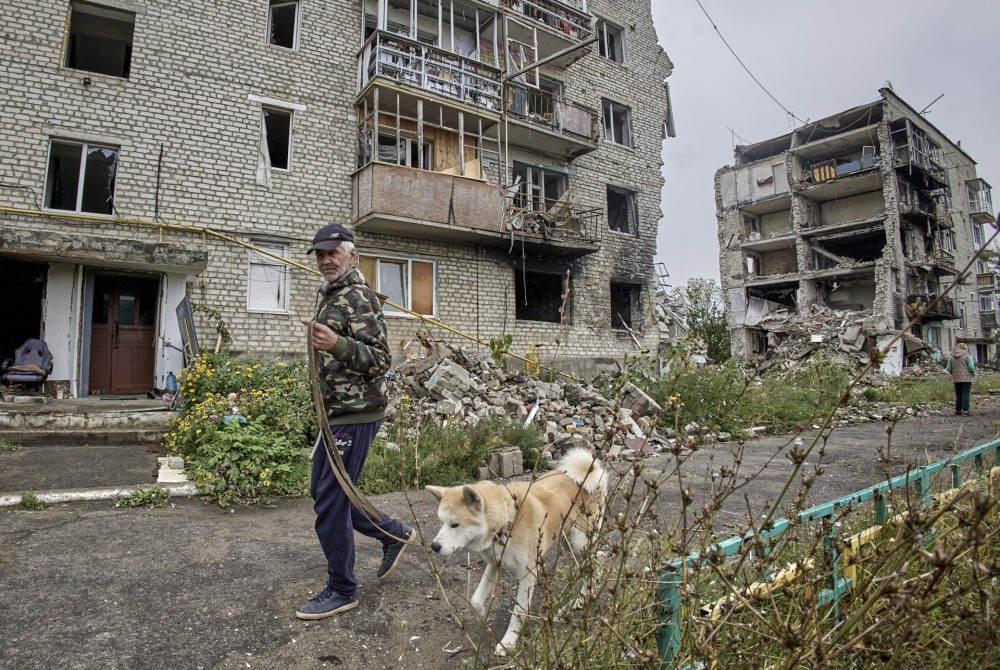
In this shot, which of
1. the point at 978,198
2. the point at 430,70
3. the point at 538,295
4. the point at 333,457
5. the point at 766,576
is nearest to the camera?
the point at 766,576

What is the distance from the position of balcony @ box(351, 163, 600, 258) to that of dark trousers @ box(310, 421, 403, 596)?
940 centimetres

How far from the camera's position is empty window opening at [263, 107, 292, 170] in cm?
1205

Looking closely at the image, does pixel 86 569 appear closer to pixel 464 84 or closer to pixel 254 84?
pixel 254 84

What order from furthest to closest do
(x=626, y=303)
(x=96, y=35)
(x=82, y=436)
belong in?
(x=626, y=303), (x=96, y=35), (x=82, y=436)

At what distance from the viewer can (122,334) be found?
10609mm

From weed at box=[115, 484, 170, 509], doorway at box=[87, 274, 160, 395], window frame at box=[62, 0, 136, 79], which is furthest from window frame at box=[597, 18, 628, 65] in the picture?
weed at box=[115, 484, 170, 509]

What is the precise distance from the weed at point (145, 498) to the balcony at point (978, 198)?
45.6 metres

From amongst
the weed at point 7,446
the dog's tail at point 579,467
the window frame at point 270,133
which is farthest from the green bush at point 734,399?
the window frame at point 270,133

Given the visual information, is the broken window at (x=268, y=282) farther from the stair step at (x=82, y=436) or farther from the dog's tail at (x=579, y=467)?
the dog's tail at (x=579, y=467)

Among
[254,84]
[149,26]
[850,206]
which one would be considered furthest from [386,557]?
[850,206]

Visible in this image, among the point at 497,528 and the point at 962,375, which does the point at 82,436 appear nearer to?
the point at 497,528

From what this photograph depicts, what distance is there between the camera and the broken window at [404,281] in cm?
1267

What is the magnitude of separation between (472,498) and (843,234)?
3026 cm

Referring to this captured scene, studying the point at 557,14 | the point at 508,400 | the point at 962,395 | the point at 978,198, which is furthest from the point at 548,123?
the point at 978,198
